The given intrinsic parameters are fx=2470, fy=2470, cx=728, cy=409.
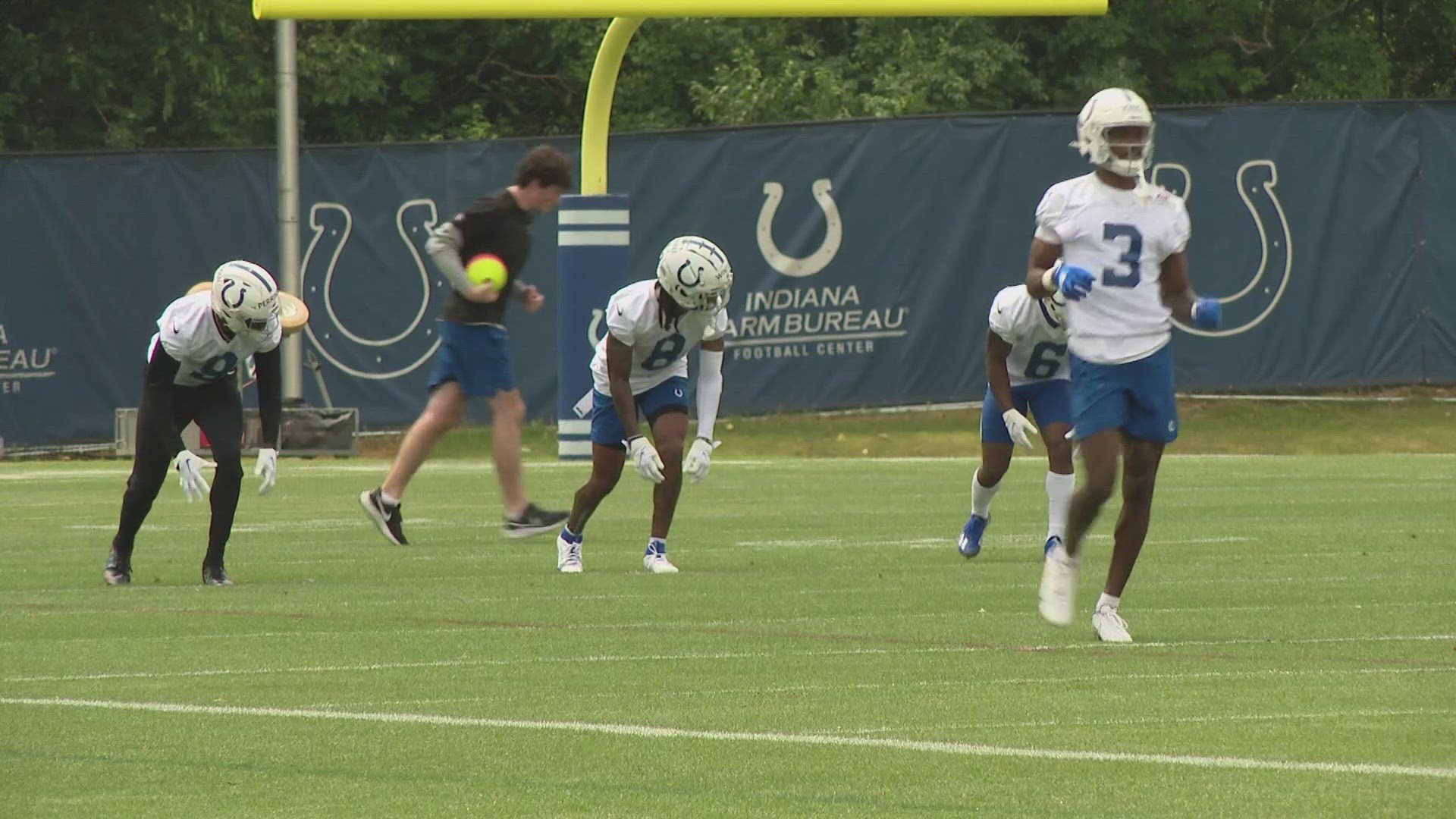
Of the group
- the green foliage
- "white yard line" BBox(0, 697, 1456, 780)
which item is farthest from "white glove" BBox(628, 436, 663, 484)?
the green foliage

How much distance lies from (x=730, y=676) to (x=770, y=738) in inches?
48.0

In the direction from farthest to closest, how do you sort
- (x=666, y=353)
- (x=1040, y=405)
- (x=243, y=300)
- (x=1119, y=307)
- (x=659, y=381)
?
1. (x=1040, y=405)
2. (x=659, y=381)
3. (x=666, y=353)
4. (x=243, y=300)
5. (x=1119, y=307)

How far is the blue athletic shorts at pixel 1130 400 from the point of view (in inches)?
328

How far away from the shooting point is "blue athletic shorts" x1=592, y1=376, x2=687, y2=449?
11156 mm

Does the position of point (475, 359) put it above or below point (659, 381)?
below

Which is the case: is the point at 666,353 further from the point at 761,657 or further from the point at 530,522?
the point at 761,657

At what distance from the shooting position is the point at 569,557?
11.3 meters

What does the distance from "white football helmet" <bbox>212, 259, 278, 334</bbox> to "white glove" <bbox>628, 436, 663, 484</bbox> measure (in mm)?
1652

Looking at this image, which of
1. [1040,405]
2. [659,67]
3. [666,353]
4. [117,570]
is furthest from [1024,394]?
[659,67]

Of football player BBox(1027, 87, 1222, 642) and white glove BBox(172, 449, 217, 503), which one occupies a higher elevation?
football player BBox(1027, 87, 1222, 642)

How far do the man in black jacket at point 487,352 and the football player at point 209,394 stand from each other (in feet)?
4.67

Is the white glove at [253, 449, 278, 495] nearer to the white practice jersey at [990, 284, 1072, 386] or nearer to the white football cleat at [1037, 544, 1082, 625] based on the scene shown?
the white practice jersey at [990, 284, 1072, 386]

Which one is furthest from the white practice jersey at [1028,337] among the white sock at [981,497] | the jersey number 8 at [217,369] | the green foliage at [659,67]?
the green foliage at [659,67]

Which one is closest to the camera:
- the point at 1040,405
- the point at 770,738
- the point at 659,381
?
the point at 770,738
